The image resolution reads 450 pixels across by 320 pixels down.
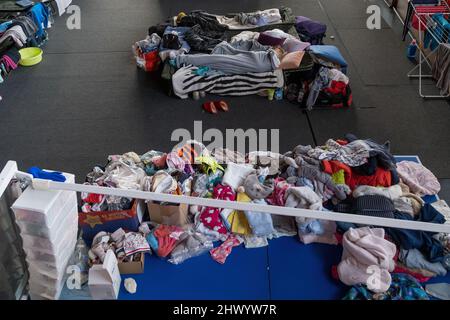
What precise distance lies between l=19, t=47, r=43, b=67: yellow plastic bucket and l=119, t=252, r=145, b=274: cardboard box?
392cm

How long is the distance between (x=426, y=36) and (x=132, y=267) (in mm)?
4400

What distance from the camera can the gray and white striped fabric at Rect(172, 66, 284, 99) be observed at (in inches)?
189

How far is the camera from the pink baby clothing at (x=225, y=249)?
272 cm

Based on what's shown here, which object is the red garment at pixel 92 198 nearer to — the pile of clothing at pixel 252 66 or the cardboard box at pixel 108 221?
the cardboard box at pixel 108 221

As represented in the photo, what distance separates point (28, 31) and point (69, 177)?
3957mm

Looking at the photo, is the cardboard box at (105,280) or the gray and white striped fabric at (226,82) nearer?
the cardboard box at (105,280)

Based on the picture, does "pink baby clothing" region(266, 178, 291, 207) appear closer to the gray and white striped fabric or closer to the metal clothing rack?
the gray and white striped fabric

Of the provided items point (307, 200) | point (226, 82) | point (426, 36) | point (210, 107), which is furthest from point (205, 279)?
point (426, 36)

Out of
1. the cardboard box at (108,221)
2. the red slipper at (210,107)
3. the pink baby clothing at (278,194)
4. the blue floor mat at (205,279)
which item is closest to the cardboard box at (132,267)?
the blue floor mat at (205,279)

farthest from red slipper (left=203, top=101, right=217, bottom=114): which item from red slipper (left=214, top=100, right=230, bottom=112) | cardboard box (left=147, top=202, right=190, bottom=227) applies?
cardboard box (left=147, top=202, right=190, bottom=227)

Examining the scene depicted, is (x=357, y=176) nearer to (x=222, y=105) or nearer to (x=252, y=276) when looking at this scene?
(x=252, y=276)

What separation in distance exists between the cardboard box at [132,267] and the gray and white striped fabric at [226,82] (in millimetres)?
2601

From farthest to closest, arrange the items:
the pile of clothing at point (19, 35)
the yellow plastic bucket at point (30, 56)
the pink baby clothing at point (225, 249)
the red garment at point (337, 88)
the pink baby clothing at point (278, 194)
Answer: the yellow plastic bucket at point (30, 56)
the pile of clothing at point (19, 35)
the red garment at point (337, 88)
the pink baby clothing at point (278, 194)
the pink baby clothing at point (225, 249)
